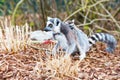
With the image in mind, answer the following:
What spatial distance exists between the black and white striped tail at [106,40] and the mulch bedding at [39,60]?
0.09 metres

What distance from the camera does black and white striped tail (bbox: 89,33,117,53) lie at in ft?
14.9

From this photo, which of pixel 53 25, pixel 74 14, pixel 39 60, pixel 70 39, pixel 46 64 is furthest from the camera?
pixel 74 14

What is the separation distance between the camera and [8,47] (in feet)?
14.1

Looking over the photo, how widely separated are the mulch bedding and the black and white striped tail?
0.30 ft

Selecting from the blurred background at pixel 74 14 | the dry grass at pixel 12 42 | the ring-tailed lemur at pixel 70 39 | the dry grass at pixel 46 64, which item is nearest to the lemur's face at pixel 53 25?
the ring-tailed lemur at pixel 70 39

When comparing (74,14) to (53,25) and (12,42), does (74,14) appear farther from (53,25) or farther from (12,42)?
(53,25)

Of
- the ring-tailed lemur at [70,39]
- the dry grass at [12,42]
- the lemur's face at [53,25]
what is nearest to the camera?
the lemur's face at [53,25]

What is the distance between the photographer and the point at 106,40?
459 cm

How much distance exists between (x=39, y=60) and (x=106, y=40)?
3.16 ft

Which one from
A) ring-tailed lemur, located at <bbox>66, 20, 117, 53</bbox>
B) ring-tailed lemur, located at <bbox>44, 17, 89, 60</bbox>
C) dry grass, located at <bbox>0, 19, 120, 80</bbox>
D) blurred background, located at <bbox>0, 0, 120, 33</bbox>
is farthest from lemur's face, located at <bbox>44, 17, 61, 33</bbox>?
blurred background, located at <bbox>0, 0, 120, 33</bbox>

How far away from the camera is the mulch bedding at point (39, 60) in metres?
3.69

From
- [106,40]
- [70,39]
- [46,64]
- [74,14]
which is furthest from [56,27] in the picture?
[74,14]

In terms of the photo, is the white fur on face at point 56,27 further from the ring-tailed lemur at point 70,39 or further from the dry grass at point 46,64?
the dry grass at point 46,64

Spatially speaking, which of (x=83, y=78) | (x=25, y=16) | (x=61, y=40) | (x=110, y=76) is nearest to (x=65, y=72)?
(x=83, y=78)
